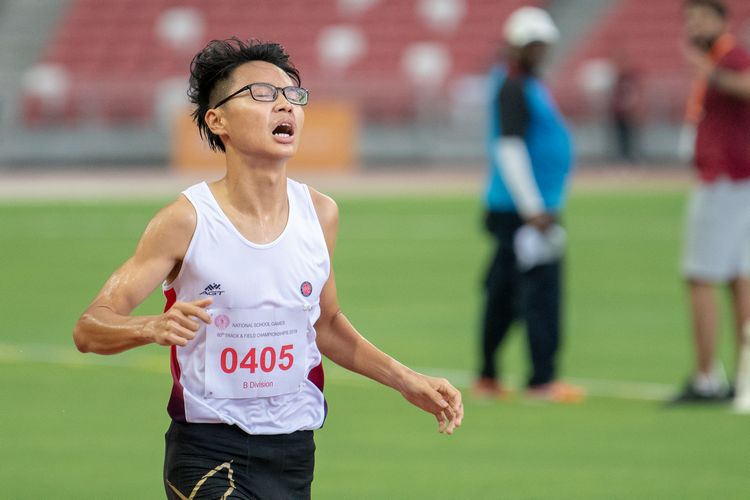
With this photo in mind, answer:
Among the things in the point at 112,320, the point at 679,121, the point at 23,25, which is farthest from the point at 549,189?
the point at 23,25

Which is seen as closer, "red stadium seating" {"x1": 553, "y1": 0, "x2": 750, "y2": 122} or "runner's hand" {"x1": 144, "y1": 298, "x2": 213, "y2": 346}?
"runner's hand" {"x1": 144, "y1": 298, "x2": 213, "y2": 346}

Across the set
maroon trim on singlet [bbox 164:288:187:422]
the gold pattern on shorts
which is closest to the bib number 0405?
maroon trim on singlet [bbox 164:288:187:422]

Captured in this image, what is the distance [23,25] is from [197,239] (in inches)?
1428

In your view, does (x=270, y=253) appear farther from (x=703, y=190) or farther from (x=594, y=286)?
(x=594, y=286)

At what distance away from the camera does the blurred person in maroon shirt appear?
31.8 ft

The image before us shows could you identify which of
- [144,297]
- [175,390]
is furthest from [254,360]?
[144,297]

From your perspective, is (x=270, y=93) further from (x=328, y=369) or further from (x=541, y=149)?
(x=328, y=369)

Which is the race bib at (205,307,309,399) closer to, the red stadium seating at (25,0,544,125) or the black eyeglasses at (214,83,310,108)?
the black eyeglasses at (214,83,310,108)

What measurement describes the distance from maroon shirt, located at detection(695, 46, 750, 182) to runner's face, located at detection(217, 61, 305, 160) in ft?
18.1

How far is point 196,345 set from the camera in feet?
15.4

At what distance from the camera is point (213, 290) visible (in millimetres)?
4629

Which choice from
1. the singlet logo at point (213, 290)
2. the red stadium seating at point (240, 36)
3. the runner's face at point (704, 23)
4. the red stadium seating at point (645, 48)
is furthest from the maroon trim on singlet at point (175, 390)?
the red stadium seating at point (240, 36)

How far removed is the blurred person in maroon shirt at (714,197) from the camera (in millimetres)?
9703

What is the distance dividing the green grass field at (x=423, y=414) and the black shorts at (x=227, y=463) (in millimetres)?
2764
